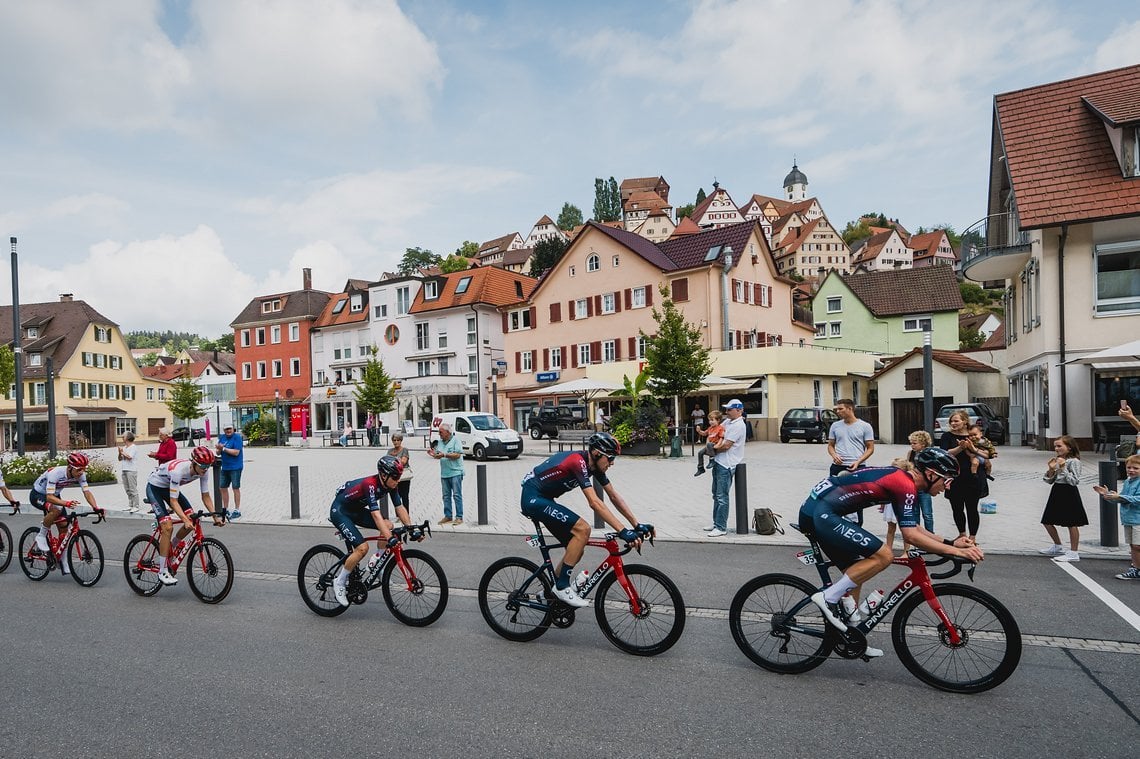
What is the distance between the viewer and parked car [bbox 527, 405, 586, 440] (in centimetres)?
3447

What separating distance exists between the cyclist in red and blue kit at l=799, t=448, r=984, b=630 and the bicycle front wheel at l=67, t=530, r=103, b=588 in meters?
7.74

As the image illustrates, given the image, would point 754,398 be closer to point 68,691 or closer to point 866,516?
point 866,516

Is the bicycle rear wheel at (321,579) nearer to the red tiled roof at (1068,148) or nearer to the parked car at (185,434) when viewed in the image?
the red tiled roof at (1068,148)

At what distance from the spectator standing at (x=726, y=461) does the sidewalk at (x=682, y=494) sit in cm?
38

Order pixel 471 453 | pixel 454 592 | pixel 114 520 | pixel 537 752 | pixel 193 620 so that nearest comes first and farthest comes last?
pixel 537 752, pixel 193 620, pixel 454 592, pixel 114 520, pixel 471 453

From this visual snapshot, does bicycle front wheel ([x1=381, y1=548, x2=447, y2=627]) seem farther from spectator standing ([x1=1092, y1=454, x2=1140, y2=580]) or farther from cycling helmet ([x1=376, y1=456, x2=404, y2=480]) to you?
spectator standing ([x1=1092, y1=454, x2=1140, y2=580])

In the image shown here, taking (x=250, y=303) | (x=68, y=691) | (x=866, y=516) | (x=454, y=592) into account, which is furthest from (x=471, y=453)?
(x=250, y=303)

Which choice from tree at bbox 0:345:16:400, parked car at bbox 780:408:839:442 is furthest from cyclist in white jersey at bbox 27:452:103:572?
tree at bbox 0:345:16:400

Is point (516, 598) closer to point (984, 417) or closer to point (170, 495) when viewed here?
point (170, 495)

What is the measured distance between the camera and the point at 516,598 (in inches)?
235

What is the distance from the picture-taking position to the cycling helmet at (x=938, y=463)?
4582mm

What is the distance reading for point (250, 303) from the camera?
214 feet

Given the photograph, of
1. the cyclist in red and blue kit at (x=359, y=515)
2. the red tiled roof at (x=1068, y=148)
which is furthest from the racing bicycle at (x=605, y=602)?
the red tiled roof at (x=1068, y=148)

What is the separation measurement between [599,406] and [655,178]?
131 meters
